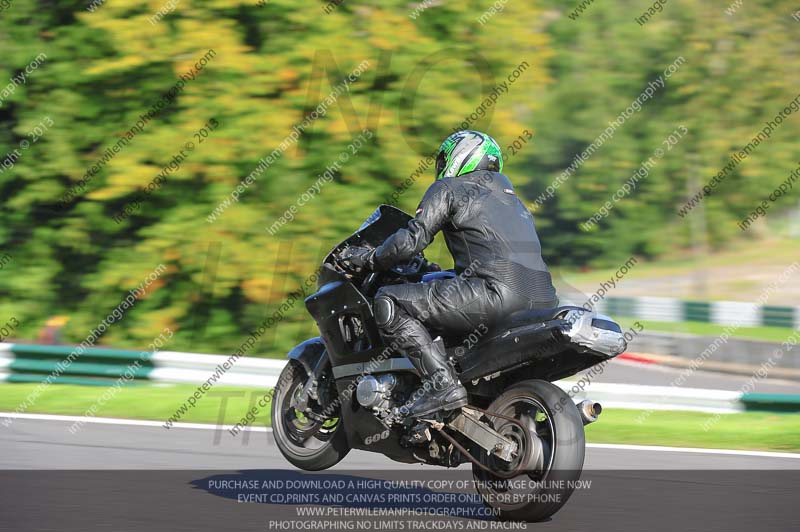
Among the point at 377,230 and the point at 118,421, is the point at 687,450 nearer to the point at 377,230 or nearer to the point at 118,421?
the point at 377,230

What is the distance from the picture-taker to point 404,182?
1448cm

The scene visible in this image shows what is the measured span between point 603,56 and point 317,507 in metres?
22.5

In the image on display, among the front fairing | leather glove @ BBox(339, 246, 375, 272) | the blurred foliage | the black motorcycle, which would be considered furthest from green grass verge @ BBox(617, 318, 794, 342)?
leather glove @ BBox(339, 246, 375, 272)

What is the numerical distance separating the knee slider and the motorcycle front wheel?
0.78 m

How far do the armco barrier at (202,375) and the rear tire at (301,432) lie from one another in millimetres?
2704

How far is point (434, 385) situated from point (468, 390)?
28 centimetres

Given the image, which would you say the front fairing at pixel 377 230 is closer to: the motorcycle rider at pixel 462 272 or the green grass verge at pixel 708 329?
the motorcycle rider at pixel 462 272

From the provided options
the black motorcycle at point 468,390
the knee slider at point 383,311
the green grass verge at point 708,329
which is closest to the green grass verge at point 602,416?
the black motorcycle at point 468,390

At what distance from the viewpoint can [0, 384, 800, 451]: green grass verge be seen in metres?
9.20

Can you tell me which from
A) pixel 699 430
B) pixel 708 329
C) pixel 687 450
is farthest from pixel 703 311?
pixel 687 450

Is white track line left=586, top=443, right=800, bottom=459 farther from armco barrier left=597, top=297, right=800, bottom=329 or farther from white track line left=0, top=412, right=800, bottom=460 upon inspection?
armco barrier left=597, top=297, right=800, bottom=329

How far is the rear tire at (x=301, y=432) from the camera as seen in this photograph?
7246 mm

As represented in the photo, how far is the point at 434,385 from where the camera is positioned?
627 centimetres

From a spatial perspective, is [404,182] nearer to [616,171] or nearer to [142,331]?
[142,331]
